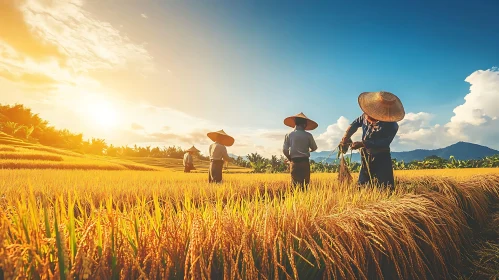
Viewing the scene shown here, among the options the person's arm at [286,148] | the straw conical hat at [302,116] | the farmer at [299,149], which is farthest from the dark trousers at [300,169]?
the straw conical hat at [302,116]

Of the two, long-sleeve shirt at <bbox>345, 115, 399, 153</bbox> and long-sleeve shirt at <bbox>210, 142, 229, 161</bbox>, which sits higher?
long-sleeve shirt at <bbox>345, 115, 399, 153</bbox>

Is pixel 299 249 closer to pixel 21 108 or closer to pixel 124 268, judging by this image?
pixel 124 268

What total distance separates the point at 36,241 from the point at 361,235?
213 cm

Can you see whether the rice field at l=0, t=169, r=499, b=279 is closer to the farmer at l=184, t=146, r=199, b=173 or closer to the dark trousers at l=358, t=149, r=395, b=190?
the dark trousers at l=358, t=149, r=395, b=190

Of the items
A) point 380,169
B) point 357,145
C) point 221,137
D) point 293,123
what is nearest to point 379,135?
point 357,145

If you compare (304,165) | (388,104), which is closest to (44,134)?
(304,165)

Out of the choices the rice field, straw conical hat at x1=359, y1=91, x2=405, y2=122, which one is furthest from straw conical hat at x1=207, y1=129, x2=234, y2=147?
the rice field

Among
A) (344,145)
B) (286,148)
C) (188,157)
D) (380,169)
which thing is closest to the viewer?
(380,169)

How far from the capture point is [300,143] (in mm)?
6848

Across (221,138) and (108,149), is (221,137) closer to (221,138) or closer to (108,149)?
(221,138)

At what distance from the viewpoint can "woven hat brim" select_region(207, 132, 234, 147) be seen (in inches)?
372

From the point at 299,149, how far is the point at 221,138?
350 centimetres

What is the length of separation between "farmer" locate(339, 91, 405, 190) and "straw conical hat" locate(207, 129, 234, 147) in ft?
15.6

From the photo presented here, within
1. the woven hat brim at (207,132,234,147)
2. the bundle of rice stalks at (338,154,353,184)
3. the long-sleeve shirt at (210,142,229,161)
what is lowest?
the bundle of rice stalks at (338,154,353,184)
